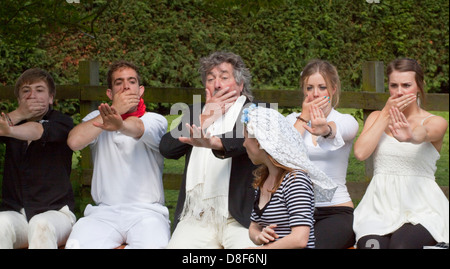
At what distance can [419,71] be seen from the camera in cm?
336

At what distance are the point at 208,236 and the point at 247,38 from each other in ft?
15.2

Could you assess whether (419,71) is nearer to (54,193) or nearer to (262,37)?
(54,193)

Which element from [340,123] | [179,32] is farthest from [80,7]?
[340,123]

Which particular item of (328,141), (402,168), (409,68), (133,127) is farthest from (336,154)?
(133,127)

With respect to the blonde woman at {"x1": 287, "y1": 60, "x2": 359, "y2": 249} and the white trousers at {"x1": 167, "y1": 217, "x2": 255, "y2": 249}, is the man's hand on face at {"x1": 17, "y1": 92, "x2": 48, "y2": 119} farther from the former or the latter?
the blonde woman at {"x1": 287, "y1": 60, "x2": 359, "y2": 249}

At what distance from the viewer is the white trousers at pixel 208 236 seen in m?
3.23

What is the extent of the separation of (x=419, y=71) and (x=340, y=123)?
0.47 m

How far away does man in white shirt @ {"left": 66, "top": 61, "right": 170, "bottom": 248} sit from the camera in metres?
3.40

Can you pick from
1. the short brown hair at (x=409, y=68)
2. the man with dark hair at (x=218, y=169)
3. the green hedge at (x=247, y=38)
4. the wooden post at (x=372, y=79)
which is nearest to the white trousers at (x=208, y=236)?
the man with dark hair at (x=218, y=169)

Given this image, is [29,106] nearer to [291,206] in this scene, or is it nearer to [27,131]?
[27,131]

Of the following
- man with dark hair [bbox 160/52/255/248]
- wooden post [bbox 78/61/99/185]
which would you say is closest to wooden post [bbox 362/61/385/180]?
man with dark hair [bbox 160/52/255/248]

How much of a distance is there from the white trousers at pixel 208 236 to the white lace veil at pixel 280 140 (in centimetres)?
A: 59

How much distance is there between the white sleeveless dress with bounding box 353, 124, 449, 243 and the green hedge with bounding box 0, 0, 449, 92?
12.3 feet
